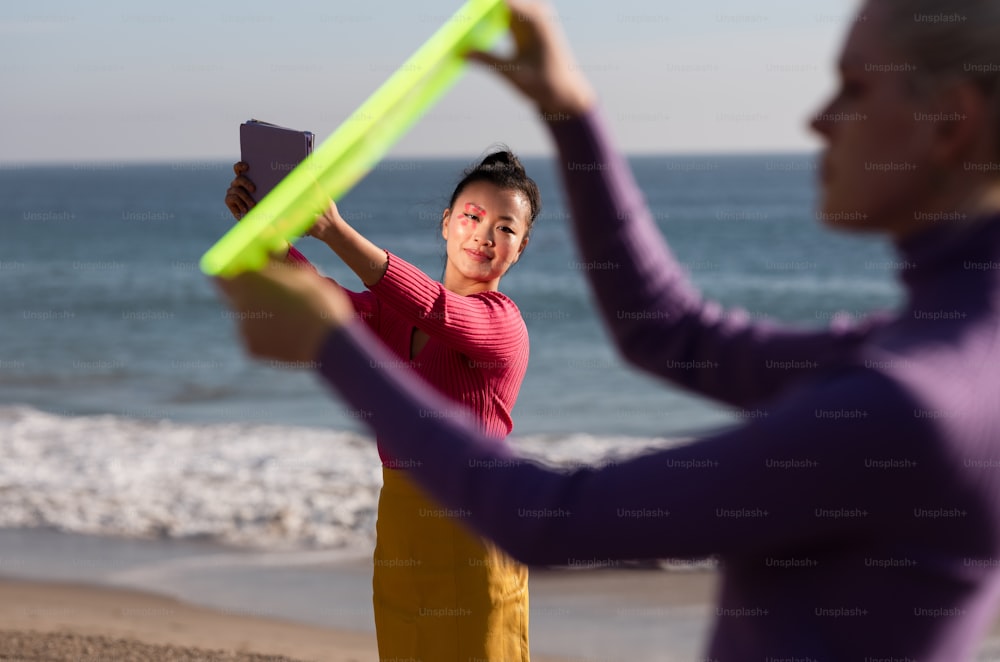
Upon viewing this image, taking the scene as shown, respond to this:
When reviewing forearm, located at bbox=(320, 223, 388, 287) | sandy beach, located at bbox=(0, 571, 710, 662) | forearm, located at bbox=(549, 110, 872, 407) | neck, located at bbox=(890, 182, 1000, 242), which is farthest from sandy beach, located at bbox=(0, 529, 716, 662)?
neck, located at bbox=(890, 182, 1000, 242)

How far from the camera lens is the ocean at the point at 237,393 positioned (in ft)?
27.2

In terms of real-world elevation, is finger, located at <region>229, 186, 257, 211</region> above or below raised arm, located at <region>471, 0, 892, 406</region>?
below

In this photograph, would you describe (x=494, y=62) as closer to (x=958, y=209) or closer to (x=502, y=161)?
(x=958, y=209)

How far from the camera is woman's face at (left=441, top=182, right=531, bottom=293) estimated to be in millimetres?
3633

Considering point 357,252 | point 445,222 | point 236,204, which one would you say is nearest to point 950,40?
point 236,204

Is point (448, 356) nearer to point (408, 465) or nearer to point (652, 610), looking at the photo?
point (408, 465)

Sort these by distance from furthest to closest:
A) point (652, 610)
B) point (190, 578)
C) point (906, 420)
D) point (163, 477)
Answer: point (163, 477), point (190, 578), point (652, 610), point (906, 420)

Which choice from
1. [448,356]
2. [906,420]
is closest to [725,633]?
[906,420]

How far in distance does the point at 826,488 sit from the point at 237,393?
1389cm

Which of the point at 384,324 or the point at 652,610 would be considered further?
Answer: the point at 652,610

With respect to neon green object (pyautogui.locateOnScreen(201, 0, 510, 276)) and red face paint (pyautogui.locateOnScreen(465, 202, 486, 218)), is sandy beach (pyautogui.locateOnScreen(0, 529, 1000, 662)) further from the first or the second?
neon green object (pyautogui.locateOnScreen(201, 0, 510, 276))

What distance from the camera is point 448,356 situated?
341 cm

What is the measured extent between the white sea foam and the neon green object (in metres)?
6.55

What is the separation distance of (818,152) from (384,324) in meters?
2.50
